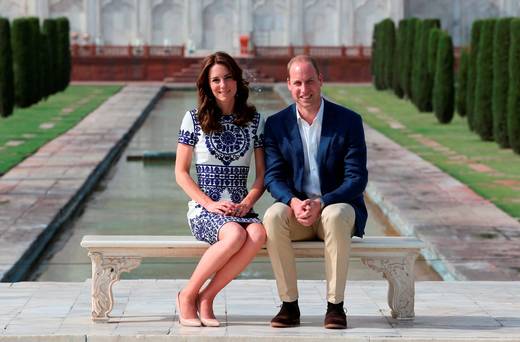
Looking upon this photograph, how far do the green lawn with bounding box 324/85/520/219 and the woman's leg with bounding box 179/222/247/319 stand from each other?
613cm

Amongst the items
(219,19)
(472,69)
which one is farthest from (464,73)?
(219,19)

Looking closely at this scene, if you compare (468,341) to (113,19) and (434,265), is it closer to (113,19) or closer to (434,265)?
(434,265)

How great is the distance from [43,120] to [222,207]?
65.9 feet

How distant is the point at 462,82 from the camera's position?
984 inches

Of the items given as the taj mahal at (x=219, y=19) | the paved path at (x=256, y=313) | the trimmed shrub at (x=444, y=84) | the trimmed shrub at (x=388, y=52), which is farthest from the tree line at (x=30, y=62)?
the paved path at (x=256, y=313)

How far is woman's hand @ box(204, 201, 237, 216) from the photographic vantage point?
6984mm

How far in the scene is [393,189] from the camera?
14.5 metres

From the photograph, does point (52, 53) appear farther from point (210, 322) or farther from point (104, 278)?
point (210, 322)

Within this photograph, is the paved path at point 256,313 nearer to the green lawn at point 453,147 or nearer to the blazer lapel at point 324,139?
the blazer lapel at point 324,139

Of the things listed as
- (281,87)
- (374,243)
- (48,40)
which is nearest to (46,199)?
(374,243)

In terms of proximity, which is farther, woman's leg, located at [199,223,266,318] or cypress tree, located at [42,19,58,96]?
cypress tree, located at [42,19,58,96]

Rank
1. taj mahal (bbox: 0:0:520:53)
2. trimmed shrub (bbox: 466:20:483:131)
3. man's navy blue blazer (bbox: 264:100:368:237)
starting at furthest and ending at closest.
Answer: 1. taj mahal (bbox: 0:0:520:53)
2. trimmed shrub (bbox: 466:20:483:131)
3. man's navy blue blazer (bbox: 264:100:368:237)

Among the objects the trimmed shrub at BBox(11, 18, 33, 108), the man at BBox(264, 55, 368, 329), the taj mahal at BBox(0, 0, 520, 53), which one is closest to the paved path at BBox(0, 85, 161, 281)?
the man at BBox(264, 55, 368, 329)

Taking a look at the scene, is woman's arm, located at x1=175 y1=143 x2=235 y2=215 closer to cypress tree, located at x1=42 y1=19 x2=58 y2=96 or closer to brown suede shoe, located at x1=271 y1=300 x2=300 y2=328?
brown suede shoe, located at x1=271 y1=300 x2=300 y2=328
